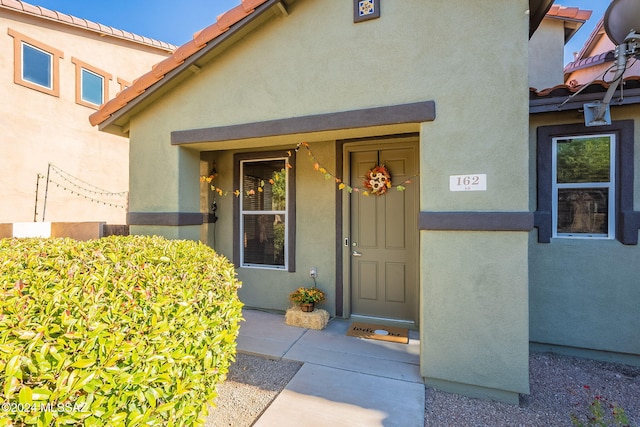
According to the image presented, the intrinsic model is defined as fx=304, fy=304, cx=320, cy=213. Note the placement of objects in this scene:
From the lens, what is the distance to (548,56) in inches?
221

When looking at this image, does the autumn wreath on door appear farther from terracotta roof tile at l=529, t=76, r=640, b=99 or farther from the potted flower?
terracotta roof tile at l=529, t=76, r=640, b=99

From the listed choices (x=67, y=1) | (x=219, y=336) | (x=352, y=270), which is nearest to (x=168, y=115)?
(x=219, y=336)

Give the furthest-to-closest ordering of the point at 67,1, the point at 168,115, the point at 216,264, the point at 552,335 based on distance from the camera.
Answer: the point at 67,1
the point at 168,115
the point at 552,335
the point at 216,264

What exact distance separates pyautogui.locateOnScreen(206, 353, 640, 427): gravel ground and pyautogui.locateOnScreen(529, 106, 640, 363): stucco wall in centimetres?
26

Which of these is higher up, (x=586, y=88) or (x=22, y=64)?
(x=22, y=64)

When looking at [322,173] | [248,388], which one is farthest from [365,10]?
[248,388]

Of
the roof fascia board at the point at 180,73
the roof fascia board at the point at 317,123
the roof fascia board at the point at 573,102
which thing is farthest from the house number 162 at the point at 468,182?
the roof fascia board at the point at 180,73

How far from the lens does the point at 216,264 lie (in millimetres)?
2701

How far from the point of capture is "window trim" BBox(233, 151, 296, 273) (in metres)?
4.97

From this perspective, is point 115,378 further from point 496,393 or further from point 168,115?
point 168,115

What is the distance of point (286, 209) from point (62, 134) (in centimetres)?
773

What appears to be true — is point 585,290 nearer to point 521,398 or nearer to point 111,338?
point 521,398

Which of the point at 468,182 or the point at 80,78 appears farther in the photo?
the point at 80,78

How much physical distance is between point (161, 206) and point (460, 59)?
3.92 meters
